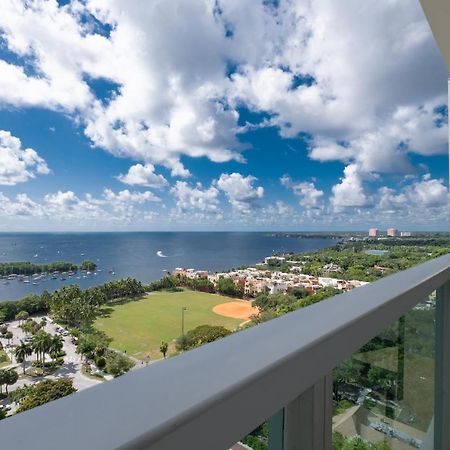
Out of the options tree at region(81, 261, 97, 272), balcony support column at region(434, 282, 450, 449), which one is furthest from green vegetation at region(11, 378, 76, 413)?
balcony support column at region(434, 282, 450, 449)

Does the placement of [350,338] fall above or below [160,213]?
below

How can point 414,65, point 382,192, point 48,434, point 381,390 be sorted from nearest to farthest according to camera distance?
1. point 48,434
2. point 381,390
3. point 414,65
4. point 382,192

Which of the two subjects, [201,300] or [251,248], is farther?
[251,248]

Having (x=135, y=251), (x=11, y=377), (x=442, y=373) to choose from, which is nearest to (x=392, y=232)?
(x=442, y=373)

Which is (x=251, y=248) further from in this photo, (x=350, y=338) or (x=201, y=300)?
(x=350, y=338)

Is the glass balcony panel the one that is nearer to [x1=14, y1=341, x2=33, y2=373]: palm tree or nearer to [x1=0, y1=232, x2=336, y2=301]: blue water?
[x1=14, y1=341, x2=33, y2=373]: palm tree

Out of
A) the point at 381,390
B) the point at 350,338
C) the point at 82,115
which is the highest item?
the point at 82,115

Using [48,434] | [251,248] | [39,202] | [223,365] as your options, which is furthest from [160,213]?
[48,434]
